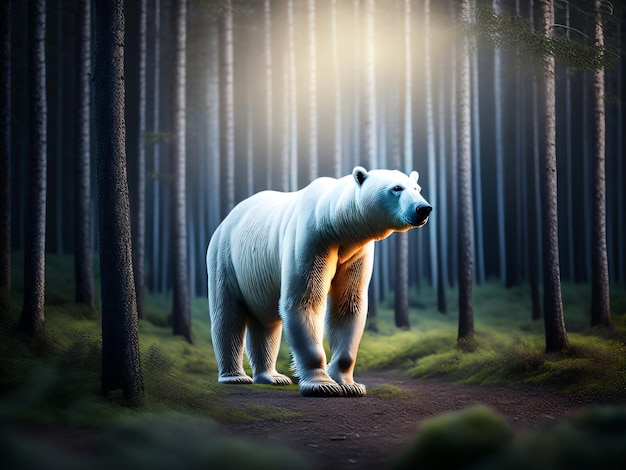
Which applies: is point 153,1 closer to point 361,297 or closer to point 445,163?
point 445,163

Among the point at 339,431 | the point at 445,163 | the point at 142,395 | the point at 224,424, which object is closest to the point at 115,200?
the point at 142,395

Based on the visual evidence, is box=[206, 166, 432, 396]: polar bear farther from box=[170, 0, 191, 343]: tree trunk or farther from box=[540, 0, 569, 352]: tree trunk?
box=[170, 0, 191, 343]: tree trunk

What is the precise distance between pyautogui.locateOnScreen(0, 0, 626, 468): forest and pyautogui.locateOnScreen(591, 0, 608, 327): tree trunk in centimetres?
4

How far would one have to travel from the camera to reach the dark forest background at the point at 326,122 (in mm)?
22172

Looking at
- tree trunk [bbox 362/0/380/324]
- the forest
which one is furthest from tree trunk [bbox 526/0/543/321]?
tree trunk [bbox 362/0/380/324]

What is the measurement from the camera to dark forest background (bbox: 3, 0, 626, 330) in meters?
22.2

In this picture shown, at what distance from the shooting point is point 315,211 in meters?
9.25

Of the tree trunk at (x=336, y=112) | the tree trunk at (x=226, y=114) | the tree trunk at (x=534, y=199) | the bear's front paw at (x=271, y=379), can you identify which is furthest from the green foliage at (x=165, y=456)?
the tree trunk at (x=226, y=114)

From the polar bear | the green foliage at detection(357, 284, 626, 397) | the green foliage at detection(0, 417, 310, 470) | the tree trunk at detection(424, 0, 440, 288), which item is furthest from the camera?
the tree trunk at detection(424, 0, 440, 288)

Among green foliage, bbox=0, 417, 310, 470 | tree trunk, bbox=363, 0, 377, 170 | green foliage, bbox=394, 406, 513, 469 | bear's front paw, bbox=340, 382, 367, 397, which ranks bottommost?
bear's front paw, bbox=340, 382, 367, 397

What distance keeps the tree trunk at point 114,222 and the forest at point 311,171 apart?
0.02m

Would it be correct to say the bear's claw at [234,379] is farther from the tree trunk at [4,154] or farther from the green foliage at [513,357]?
the tree trunk at [4,154]

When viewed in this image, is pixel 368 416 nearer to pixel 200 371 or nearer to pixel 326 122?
pixel 200 371

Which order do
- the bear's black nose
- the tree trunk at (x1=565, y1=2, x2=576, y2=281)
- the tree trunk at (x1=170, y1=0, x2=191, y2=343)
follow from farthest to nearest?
the tree trunk at (x1=565, y1=2, x2=576, y2=281)
the tree trunk at (x1=170, y1=0, x2=191, y2=343)
the bear's black nose
